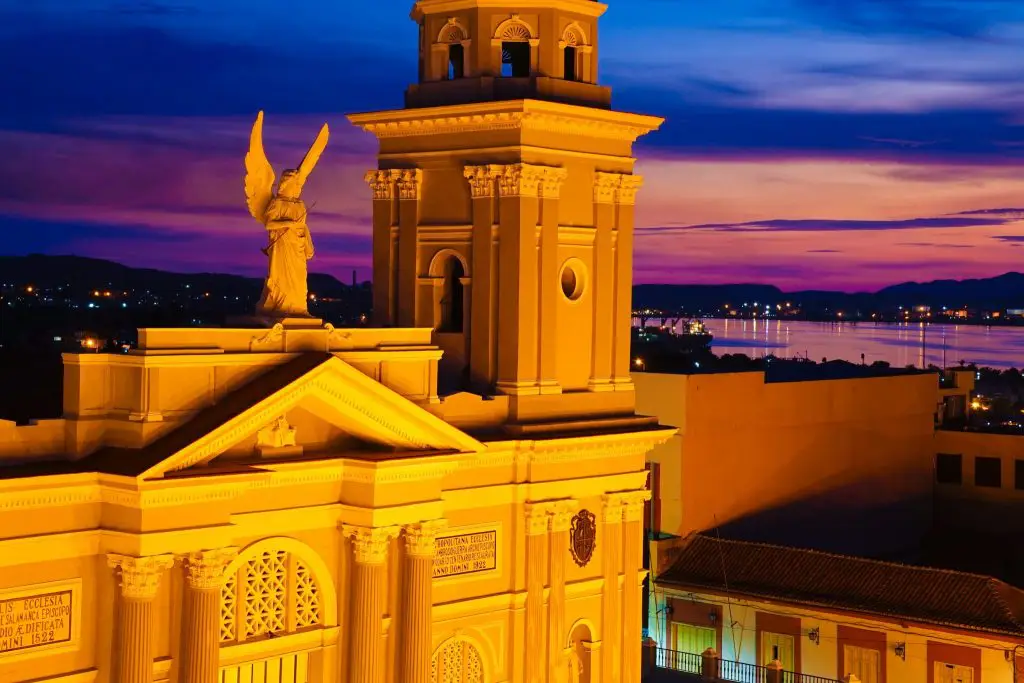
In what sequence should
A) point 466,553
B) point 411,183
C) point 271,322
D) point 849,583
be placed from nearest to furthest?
point 271,322 < point 466,553 < point 411,183 < point 849,583

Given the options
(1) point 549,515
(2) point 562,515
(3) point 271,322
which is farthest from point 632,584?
(3) point 271,322

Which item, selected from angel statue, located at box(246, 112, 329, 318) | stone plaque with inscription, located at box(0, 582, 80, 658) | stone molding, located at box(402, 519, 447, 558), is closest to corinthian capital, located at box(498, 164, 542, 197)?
angel statue, located at box(246, 112, 329, 318)

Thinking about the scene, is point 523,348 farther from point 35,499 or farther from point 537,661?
point 35,499

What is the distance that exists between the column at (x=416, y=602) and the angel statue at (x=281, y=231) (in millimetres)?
3528

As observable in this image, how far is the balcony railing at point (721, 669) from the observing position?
34.2m

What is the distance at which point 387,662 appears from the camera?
2314 centimetres

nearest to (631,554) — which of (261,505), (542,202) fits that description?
(542,202)

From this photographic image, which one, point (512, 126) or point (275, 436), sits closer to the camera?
point (275, 436)

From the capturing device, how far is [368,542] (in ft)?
73.1

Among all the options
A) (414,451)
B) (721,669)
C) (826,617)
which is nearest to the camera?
(414,451)

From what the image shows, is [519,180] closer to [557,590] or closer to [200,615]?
[557,590]

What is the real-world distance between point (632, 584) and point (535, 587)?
2.49 m

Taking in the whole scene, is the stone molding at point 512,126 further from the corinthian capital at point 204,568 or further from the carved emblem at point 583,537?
the corinthian capital at point 204,568

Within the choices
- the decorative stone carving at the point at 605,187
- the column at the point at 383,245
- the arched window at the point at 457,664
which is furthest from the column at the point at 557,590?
the decorative stone carving at the point at 605,187
